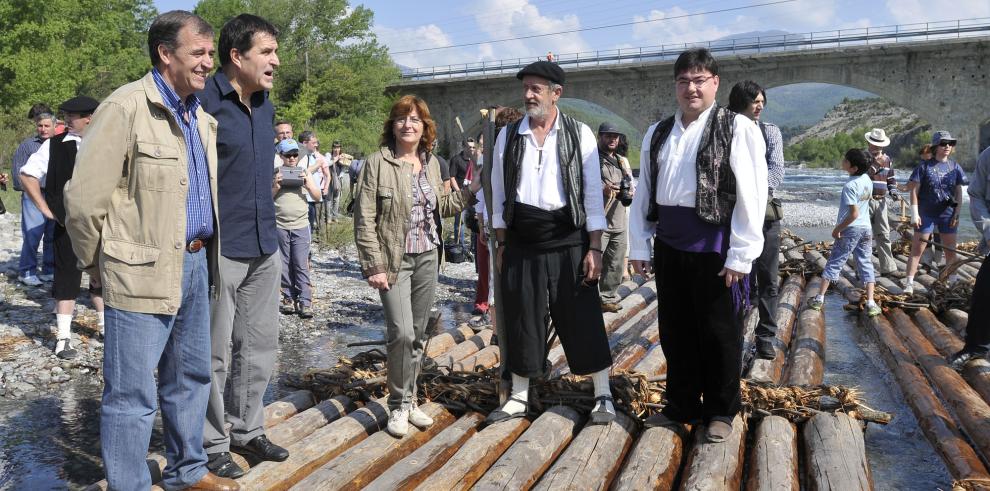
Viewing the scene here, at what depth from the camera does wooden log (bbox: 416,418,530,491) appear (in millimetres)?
3558

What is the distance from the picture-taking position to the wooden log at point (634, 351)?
19.1 ft

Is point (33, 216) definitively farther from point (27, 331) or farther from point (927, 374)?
point (927, 374)

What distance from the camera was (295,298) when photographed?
8742 mm

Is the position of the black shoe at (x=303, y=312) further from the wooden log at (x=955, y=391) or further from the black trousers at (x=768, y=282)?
the wooden log at (x=955, y=391)

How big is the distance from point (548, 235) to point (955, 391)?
10.2 feet

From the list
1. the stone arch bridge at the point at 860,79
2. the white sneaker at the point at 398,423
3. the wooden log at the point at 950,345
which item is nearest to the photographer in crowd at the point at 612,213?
the wooden log at the point at 950,345

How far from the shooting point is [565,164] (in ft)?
13.8

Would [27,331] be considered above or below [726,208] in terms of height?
below

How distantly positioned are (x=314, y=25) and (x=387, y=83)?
569 centimetres

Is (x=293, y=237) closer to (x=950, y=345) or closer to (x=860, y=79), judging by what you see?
(x=950, y=345)

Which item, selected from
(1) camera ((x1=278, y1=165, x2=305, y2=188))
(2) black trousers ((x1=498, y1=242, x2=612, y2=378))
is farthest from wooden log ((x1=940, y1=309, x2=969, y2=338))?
(1) camera ((x1=278, y1=165, x2=305, y2=188))

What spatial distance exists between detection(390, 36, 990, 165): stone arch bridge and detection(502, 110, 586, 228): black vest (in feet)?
114

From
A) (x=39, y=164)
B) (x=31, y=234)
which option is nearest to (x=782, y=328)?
(x=39, y=164)

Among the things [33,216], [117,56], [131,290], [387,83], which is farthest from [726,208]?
[387,83]
